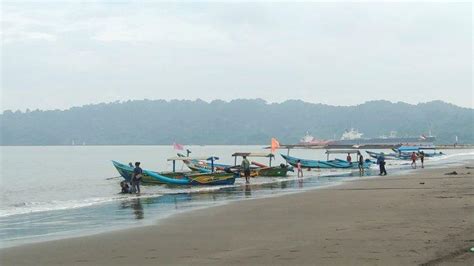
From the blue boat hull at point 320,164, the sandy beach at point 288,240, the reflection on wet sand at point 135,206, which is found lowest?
the reflection on wet sand at point 135,206

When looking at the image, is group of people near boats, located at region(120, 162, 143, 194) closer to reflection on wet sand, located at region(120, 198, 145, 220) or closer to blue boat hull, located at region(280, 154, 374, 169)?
reflection on wet sand, located at region(120, 198, 145, 220)

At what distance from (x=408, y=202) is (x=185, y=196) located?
36.7 ft

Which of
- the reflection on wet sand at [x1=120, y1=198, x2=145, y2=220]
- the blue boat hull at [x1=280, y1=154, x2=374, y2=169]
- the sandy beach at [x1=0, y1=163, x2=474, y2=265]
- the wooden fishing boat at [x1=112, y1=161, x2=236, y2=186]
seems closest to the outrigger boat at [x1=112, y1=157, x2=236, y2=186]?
the wooden fishing boat at [x1=112, y1=161, x2=236, y2=186]

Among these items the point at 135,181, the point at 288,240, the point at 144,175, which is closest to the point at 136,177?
the point at 135,181

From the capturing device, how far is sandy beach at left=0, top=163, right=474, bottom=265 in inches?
398

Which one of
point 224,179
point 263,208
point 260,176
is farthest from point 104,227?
point 260,176

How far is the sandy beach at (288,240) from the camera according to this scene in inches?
398

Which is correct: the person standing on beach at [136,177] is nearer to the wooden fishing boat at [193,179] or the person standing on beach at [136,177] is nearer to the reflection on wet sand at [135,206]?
the reflection on wet sand at [135,206]

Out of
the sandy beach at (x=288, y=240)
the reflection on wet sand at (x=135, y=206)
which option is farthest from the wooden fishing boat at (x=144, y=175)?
the sandy beach at (x=288, y=240)

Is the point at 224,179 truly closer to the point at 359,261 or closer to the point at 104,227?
the point at 104,227

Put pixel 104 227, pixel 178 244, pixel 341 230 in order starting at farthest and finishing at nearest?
pixel 104 227, pixel 341 230, pixel 178 244

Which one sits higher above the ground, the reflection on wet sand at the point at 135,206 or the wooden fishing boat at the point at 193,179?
the wooden fishing boat at the point at 193,179

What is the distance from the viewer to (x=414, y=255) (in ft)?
32.2

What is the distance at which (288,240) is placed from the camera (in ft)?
39.8
